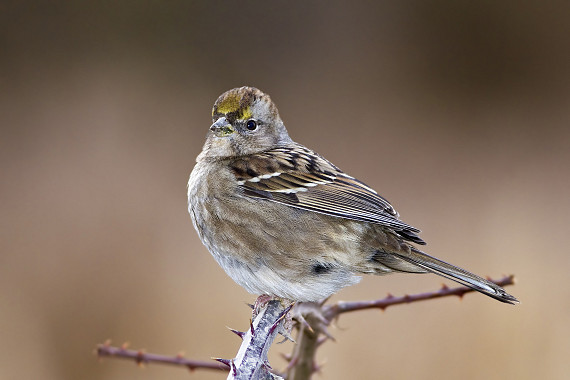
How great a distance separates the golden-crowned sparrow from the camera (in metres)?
3.17

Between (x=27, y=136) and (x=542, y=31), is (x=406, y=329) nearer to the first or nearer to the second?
(x=542, y=31)

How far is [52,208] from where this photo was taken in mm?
6922

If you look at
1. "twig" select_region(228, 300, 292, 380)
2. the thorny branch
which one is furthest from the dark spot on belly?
"twig" select_region(228, 300, 292, 380)

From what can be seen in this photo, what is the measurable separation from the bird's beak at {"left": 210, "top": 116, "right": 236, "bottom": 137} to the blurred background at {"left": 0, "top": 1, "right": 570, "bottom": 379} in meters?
2.24

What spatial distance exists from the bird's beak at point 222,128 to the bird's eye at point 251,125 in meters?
0.09

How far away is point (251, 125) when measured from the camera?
3.67m

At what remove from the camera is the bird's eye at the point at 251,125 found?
365 cm

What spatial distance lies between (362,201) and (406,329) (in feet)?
9.16

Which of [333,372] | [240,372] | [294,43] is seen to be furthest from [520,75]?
[240,372]

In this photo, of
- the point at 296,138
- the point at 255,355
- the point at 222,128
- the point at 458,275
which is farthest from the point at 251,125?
the point at 296,138

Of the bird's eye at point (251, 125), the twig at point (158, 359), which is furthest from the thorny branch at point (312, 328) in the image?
the bird's eye at point (251, 125)

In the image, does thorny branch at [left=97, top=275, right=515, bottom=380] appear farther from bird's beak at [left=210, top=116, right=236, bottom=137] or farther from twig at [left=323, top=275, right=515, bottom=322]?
bird's beak at [left=210, top=116, right=236, bottom=137]

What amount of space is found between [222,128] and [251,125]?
0.63 ft

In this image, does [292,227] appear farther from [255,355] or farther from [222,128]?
[255,355]
